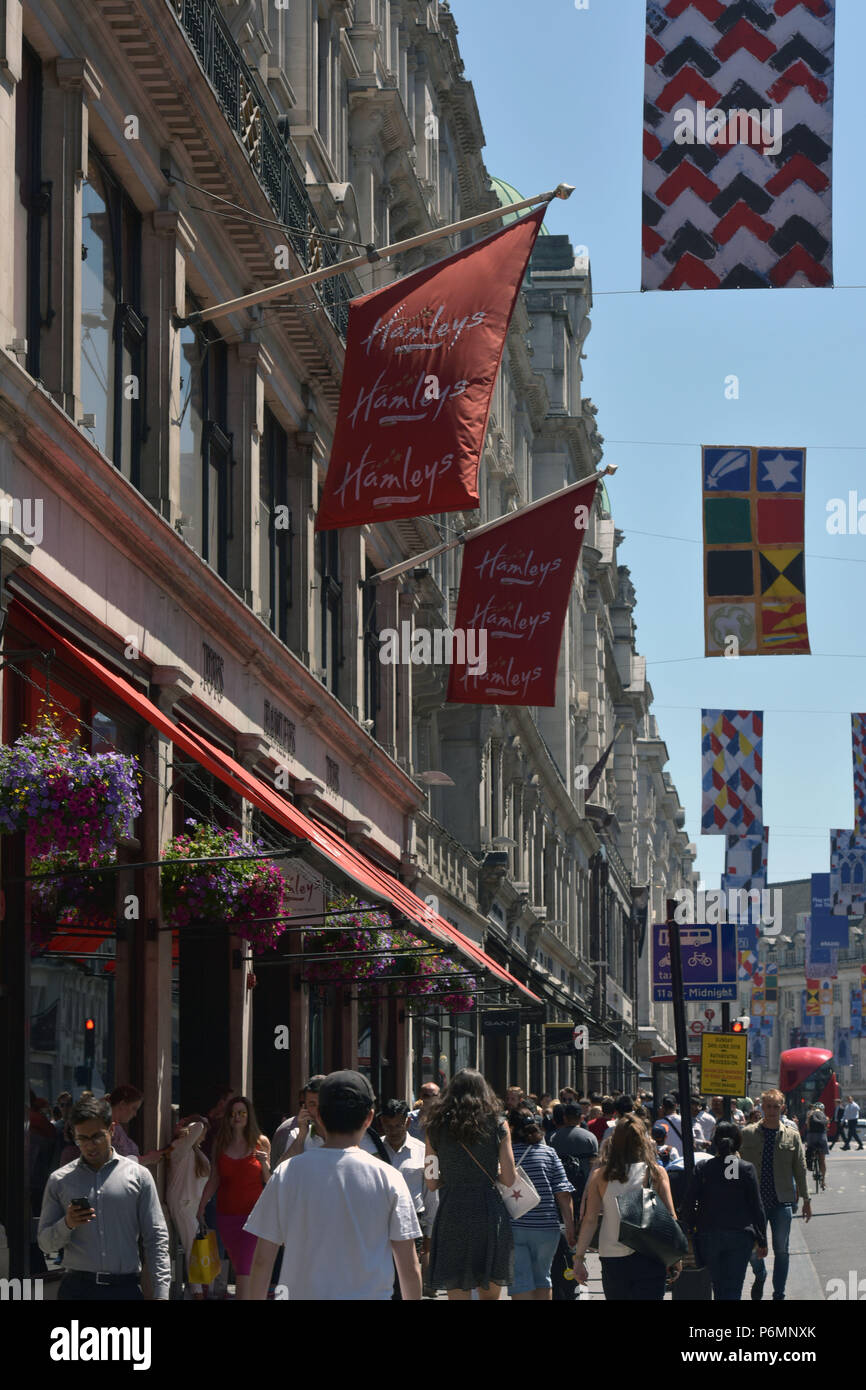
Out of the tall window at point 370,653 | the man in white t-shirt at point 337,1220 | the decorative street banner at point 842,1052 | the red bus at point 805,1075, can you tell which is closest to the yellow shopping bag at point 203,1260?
the man in white t-shirt at point 337,1220

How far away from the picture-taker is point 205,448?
20.3 m

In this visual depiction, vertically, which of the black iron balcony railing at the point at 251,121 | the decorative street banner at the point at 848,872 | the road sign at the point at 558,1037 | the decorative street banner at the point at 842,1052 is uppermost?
the black iron balcony railing at the point at 251,121

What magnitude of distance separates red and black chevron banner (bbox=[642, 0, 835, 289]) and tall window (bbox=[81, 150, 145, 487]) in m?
4.60

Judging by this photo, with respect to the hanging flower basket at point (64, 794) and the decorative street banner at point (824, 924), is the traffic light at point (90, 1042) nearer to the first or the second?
the hanging flower basket at point (64, 794)

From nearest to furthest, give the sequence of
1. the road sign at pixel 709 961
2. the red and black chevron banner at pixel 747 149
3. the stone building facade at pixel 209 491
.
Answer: the stone building facade at pixel 209 491, the red and black chevron banner at pixel 747 149, the road sign at pixel 709 961

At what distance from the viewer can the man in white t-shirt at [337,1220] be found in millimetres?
7359

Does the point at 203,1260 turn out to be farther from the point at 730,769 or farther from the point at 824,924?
the point at 824,924

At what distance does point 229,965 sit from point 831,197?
923 centimetres

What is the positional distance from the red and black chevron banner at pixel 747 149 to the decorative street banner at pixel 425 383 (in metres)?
3.04

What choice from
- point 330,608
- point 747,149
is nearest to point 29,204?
point 747,149

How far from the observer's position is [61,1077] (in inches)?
638

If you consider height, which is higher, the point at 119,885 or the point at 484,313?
the point at 484,313
